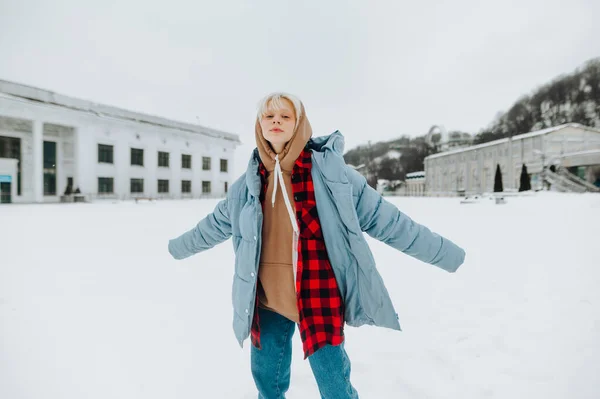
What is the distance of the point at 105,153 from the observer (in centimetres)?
2962

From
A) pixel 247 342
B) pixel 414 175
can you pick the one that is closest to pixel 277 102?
pixel 247 342

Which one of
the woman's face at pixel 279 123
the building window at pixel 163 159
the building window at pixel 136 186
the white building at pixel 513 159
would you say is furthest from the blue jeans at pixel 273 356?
the building window at pixel 163 159

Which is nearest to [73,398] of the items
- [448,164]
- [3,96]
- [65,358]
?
[65,358]

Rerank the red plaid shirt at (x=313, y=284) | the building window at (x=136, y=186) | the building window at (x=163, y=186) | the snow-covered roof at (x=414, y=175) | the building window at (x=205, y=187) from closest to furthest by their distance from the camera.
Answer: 1. the red plaid shirt at (x=313, y=284)
2. the building window at (x=136, y=186)
3. the building window at (x=163, y=186)
4. the building window at (x=205, y=187)
5. the snow-covered roof at (x=414, y=175)

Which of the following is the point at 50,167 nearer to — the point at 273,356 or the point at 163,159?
the point at 163,159

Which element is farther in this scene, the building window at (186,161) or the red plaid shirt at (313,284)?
the building window at (186,161)

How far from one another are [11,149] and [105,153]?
6.83 metres

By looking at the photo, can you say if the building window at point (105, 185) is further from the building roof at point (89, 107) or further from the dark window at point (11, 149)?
the dark window at point (11, 149)

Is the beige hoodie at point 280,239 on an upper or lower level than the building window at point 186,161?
lower

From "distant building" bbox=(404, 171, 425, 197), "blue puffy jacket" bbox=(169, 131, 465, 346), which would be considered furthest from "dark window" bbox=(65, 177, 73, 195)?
"distant building" bbox=(404, 171, 425, 197)

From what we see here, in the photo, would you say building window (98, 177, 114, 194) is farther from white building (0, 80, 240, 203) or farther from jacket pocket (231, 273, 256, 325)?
jacket pocket (231, 273, 256, 325)

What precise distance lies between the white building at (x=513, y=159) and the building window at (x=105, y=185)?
3473cm

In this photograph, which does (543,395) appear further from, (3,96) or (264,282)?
(3,96)

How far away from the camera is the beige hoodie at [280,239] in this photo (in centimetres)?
163
